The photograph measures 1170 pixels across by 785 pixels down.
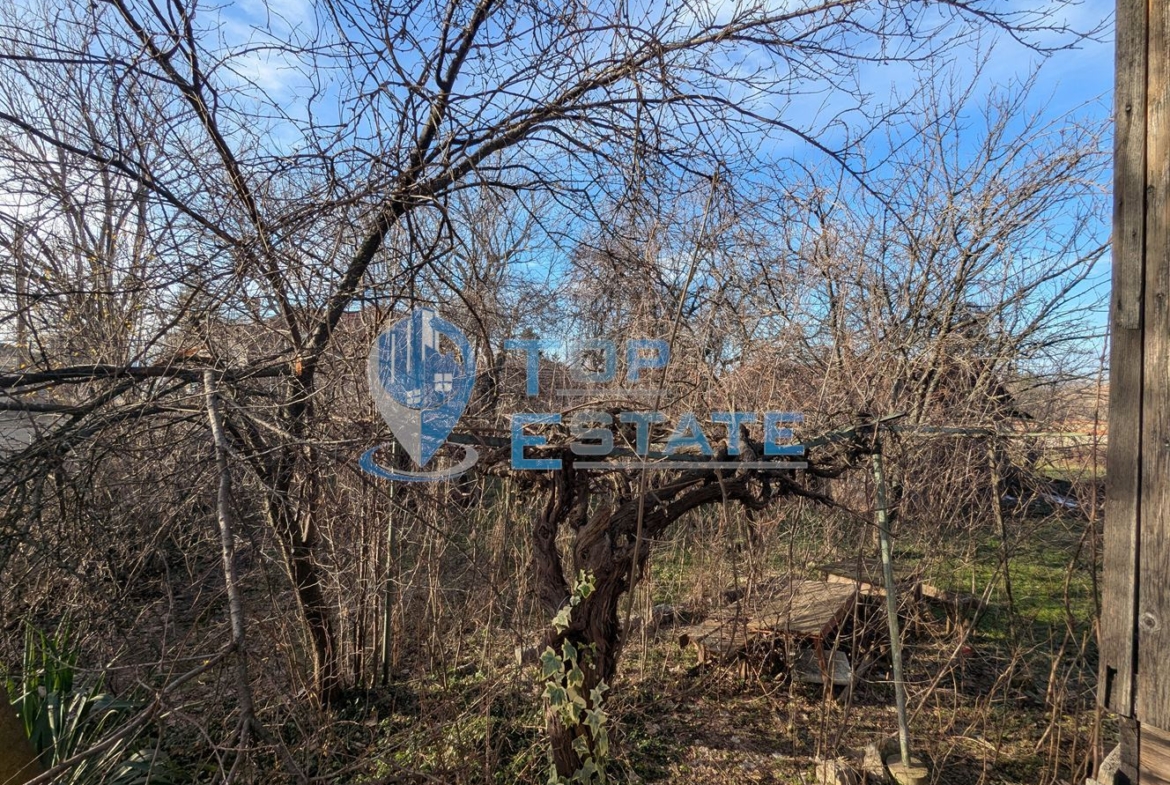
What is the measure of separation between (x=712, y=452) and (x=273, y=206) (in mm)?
2421

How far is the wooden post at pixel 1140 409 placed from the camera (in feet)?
4.70

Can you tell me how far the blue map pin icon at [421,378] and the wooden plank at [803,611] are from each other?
2.44 meters

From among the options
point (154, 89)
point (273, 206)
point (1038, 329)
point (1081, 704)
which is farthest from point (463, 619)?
point (1038, 329)

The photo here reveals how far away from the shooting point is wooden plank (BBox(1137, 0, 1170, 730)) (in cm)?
142

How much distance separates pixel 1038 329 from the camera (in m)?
5.77

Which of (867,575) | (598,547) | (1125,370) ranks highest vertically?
(1125,370)

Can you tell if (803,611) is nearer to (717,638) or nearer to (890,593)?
(717,638)

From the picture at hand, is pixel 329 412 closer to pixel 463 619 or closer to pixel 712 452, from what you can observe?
pixel 463 619

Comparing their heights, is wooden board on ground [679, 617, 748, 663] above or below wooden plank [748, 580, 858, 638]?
below

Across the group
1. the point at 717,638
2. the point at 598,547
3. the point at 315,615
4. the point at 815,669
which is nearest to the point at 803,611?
the point at 815,669

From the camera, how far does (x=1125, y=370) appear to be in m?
1.50

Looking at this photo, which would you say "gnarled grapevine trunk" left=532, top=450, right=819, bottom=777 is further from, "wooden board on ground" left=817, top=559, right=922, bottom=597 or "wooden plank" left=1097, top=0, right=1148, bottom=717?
"wooden board on ground" left=817, top=559, right=922, bottom=597

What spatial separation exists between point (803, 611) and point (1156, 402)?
3.27 meters

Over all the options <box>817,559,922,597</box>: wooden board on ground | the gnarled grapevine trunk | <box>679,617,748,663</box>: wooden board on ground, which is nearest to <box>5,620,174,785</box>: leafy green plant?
the gnarled grapevine trunk
